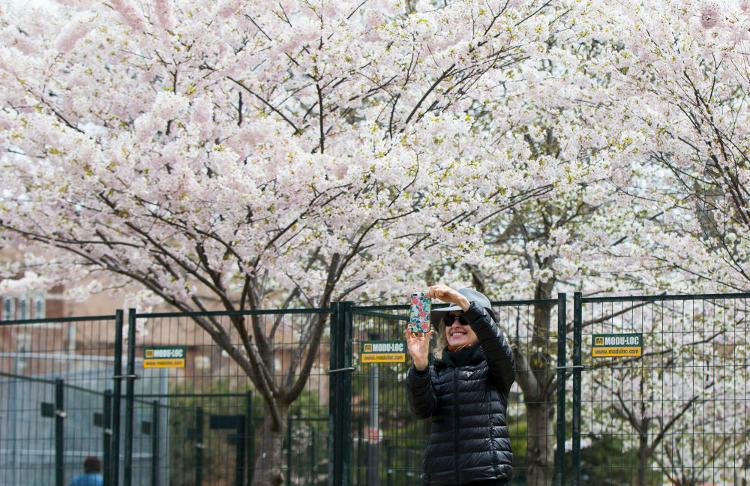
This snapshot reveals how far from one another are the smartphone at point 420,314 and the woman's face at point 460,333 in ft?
0.51

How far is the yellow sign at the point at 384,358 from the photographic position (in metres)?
8.76

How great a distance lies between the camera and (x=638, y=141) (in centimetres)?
1027

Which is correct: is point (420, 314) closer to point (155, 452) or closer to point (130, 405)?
point (130, 405)

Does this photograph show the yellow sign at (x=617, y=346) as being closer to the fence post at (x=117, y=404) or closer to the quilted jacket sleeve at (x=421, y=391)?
the quilted jacket sleeve at (x=421, y=391)

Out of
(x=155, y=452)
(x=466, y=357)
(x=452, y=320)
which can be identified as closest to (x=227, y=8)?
(x=155, y=452)

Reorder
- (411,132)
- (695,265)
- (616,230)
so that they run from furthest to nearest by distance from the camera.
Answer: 1. (616,230)
2. (695,265)
3. (411,132)

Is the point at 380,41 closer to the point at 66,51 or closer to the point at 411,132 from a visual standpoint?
the point at 411,132

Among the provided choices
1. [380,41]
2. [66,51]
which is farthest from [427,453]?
[66,51]

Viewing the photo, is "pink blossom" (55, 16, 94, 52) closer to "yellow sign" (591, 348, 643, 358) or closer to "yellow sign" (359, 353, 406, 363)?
"yellow sign" (359, 353, 406, 363)

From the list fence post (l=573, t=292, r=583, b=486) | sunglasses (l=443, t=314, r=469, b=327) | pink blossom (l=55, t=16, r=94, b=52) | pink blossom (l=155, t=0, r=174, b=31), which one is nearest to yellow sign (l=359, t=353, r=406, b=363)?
fence post (l=573, t=292, r=583, b=486)

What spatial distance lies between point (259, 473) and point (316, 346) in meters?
1.65

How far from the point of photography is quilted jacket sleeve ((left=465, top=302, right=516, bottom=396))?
5.46 metres

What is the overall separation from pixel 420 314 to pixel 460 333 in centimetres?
24

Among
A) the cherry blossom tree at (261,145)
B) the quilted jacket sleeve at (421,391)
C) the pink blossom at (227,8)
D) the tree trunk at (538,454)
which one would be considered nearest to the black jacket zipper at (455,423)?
the quilted jacket sleeve at (421,391)
